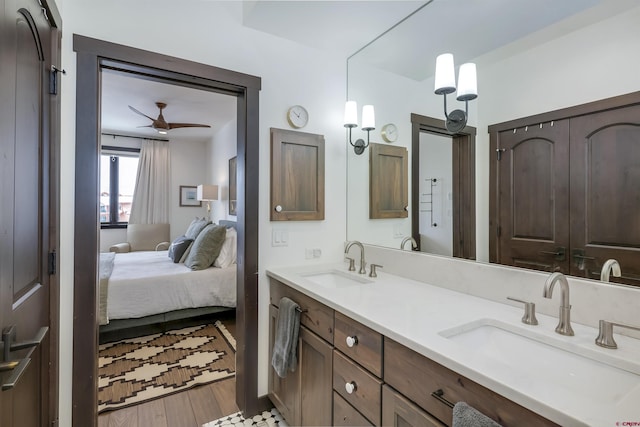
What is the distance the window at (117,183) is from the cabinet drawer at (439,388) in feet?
19.2

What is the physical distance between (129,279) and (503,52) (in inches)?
129

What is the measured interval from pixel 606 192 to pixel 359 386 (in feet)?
3.78

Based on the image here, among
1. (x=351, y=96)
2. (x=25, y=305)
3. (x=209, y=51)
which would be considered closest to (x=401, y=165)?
(x=351, y=96)

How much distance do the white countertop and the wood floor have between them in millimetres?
1028

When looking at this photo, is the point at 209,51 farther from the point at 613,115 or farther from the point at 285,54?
the point at 613,115

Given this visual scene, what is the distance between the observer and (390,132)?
6.91 ft

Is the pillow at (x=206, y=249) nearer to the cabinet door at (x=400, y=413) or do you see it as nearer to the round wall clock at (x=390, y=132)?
the round wall clock at (x=390, y=132)

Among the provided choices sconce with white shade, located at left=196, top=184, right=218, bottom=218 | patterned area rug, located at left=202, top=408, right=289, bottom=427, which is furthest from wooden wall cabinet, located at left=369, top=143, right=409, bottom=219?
sconce with white shade, located at left=196, top=184, right=218, bottom=218

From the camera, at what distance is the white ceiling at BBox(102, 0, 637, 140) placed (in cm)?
124

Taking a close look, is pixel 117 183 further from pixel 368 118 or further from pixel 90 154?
pixel 368 118

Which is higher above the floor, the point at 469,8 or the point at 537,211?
the point at 469,8

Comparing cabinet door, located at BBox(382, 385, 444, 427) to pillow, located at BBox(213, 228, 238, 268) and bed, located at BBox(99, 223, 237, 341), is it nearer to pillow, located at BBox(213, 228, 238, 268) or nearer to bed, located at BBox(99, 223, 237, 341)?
bed, located at BBox(99, 223, 237, 341)

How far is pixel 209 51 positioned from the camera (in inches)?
69.0

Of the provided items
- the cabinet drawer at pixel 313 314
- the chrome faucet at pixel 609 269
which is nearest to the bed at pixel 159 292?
the cabinet drawer at pixel 313 314
